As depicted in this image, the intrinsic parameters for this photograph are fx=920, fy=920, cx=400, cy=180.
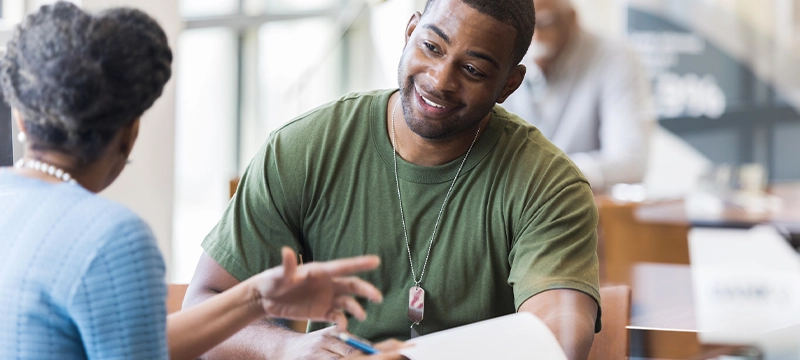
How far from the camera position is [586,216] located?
172cm

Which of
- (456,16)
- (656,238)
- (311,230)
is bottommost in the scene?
(656,238)

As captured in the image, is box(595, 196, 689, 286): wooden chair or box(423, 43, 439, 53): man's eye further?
box(595, 196, 689, 286): wooden chair

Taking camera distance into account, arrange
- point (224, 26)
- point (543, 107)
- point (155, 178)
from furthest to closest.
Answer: point (224, 26), point (543, 107), point (155, 178)

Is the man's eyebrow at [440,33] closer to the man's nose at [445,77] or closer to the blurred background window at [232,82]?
the man's nose at [445,77]

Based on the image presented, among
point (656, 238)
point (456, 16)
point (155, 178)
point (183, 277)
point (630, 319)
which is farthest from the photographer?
point (183, 277)

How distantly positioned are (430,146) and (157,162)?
129cm

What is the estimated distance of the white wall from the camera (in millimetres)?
2729

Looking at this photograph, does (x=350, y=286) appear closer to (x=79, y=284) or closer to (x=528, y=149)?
(x=79, y=284)

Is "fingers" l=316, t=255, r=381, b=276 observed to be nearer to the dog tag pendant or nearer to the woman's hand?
the woman's hand

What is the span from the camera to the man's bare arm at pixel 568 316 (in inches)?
60.7

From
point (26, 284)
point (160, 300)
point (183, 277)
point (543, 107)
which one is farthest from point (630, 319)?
point (183, 277)

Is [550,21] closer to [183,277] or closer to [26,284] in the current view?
[183,277]

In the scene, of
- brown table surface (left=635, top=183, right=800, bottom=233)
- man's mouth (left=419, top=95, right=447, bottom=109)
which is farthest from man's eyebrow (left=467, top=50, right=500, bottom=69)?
brown table surface (left=635, top=183, right=800, bottom=233)

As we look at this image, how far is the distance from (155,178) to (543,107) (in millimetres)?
1728
